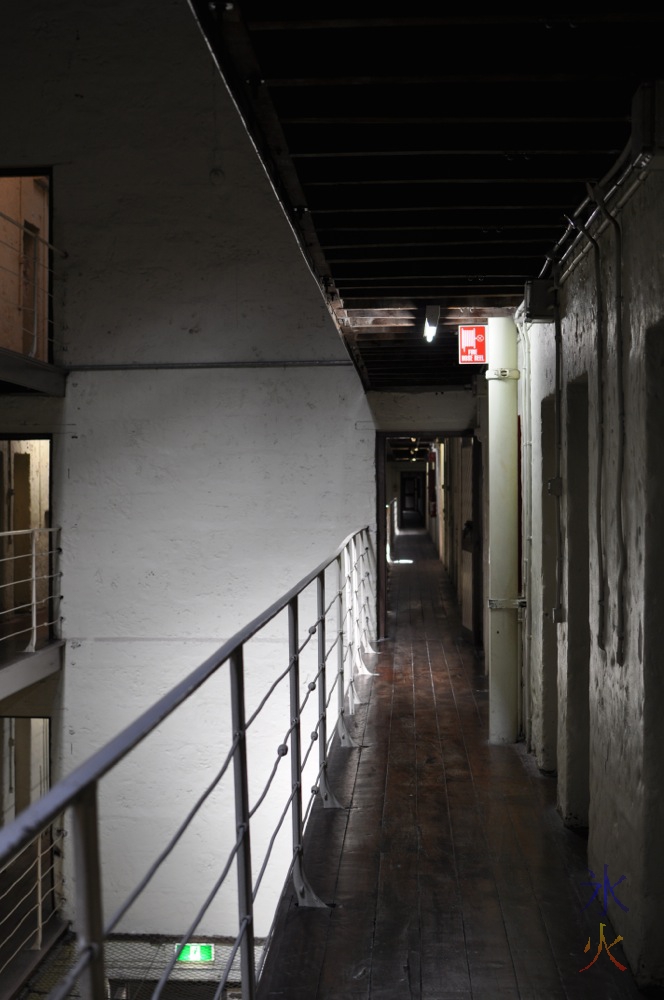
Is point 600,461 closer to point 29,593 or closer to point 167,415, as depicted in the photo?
point 167,415

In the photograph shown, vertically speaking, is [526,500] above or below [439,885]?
above

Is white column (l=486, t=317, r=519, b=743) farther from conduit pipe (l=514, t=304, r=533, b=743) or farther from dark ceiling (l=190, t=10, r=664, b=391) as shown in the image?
dark ceiling (l=190, t=10, r=664, b=391)

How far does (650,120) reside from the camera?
5.89ft

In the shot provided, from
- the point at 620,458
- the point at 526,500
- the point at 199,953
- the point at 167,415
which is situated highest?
the point at 167,415

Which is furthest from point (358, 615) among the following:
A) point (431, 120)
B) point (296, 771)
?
point (431, 120)

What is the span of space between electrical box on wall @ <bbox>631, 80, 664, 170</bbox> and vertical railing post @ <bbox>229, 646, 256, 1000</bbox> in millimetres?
1312

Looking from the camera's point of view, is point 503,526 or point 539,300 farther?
point 503,526

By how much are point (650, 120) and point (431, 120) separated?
1.59 feet

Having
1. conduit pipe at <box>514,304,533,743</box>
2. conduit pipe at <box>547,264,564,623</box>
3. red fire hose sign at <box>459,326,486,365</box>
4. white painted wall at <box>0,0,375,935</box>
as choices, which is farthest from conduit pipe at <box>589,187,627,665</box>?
white painted wall at <box>0,0,375,935</box>

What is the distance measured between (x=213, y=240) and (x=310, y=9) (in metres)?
5.23

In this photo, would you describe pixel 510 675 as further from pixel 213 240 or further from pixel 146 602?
pixel 213 240

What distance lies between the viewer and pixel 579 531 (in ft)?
A: 9.91

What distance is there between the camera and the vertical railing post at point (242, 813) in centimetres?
156

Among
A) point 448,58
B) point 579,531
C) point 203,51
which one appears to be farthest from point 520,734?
point 203,51
